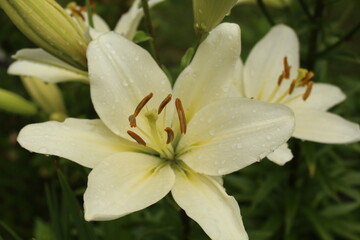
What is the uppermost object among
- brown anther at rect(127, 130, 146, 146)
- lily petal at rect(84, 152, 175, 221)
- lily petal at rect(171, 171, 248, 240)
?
brown anther at rect(127, 130, 146, 146)

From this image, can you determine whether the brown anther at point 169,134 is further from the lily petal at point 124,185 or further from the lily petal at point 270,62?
the lily petal at point 270,62

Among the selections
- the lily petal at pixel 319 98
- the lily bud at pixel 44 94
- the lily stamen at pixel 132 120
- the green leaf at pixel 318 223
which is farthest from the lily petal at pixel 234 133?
the green leaf at pixel 318 223

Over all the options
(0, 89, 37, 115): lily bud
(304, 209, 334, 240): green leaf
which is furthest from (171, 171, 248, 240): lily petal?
(304, 209, 334, 240): green leaf

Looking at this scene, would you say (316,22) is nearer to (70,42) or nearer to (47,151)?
(70,42)

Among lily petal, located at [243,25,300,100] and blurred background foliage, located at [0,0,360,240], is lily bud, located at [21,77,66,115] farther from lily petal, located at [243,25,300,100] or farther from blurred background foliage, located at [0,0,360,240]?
lily petal, located at [243,25,300,100]

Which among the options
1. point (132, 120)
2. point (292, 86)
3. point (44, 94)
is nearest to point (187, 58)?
point (132, 120)
